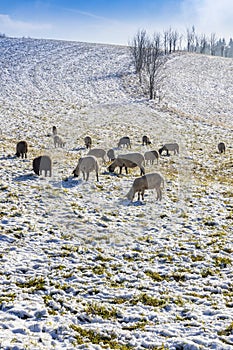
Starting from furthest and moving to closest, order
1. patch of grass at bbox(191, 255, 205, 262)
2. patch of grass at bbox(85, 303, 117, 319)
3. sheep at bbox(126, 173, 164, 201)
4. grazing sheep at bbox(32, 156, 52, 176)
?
1. grazing sheep at bbox(32, 156, 52, 176)
2. sheep at bbox(126, 173, 164, 201)
3. patch of grass at bbox(191, 255, 205, 262)
4. patch of grass at bbox(85, 303, 117, 319)

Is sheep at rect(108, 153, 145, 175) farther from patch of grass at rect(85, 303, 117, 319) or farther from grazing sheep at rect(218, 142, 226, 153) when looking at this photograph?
patch of grass at rect(85, 303, 117, 319)

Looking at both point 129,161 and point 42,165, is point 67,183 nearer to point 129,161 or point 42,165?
point 42,165

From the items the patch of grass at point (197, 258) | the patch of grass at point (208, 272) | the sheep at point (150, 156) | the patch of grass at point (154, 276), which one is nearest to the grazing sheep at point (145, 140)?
the sheep at point (150, 156)

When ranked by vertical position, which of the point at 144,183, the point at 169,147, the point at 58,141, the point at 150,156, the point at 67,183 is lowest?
the point at 67,183

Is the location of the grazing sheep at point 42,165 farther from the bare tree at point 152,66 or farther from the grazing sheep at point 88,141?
the bare tree at point 152,66

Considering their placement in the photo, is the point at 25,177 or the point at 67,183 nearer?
the point at 67,183

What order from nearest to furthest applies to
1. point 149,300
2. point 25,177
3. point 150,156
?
point 149,300, point 25,177, point 150,156

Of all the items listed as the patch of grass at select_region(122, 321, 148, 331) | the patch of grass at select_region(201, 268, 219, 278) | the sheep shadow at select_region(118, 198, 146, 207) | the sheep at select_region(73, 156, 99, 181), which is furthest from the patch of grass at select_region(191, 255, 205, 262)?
the sheep at select_region(73, 156, 99, 181)

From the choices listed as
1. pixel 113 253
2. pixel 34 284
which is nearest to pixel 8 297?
pixel 34 284

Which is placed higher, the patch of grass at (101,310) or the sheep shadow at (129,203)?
the sheep shadow at (129,203)

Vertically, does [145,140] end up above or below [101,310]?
above

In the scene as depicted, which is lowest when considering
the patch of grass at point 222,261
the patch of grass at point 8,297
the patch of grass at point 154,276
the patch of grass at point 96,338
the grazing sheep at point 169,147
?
the patch of grass at point 96,338

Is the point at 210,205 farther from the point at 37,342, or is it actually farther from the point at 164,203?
the point at 37,342

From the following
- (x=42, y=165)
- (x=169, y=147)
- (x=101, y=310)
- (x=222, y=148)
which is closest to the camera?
(x=101, y=310)
